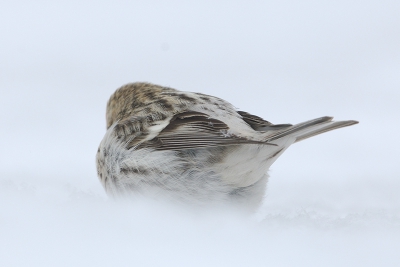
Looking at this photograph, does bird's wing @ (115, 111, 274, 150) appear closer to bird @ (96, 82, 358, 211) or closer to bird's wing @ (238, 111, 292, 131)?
bird @ (96, 82, 358, 211)

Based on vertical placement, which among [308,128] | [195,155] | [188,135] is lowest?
[195,155]

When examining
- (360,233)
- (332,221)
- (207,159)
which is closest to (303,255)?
(360,233)

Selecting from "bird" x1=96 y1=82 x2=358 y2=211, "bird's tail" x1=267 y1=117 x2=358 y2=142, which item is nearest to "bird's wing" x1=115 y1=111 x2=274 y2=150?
"bird" x1=96 y1=82 x2=358 y2=211

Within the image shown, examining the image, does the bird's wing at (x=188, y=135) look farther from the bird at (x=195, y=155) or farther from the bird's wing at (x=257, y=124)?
the bird's wing at (x=257, y=124)

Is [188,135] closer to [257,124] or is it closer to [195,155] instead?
[195,155]

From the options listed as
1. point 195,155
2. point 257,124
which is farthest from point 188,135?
point 257,124

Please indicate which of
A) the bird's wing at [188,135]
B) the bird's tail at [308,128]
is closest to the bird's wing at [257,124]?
the bird's tail at [308,128]

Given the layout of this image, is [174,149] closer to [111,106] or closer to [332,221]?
[332,221]
